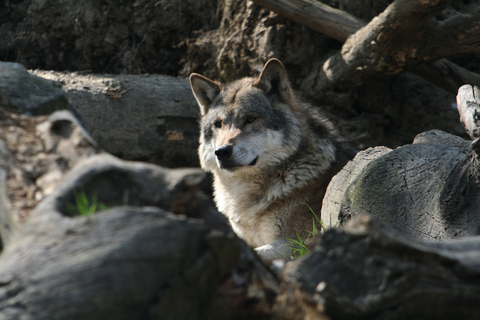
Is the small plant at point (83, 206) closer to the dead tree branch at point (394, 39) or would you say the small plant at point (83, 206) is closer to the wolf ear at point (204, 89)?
the wolf ear at point (204, 89)

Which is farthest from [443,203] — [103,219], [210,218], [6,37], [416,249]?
[6,37]

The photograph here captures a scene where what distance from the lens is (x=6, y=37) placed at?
7902 mm

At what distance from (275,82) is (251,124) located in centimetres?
65

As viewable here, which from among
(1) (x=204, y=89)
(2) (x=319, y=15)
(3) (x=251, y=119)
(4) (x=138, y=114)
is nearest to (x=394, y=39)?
(2) (x=319, y=15)

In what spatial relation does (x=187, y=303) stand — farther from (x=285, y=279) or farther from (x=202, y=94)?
(x=202, y=94)

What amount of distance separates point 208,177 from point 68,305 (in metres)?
5.85

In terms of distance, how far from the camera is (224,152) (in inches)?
194

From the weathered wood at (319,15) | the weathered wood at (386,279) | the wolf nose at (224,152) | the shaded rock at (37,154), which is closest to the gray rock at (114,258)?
the shaded rock at (37,154)

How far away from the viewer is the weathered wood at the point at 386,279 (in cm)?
169

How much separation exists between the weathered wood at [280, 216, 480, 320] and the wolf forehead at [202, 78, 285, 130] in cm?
353

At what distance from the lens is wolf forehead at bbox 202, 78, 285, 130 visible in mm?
5262

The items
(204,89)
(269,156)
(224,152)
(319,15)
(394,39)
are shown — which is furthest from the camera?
(319,15)

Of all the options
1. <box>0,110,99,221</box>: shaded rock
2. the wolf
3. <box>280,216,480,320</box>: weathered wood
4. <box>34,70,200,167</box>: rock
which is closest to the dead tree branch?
the wolf

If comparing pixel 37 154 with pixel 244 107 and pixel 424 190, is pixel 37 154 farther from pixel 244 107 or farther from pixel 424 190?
pixel 244 107
